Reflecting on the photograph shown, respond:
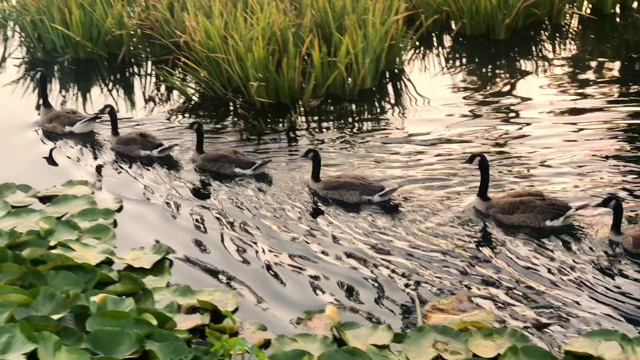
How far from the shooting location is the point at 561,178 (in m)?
9.32

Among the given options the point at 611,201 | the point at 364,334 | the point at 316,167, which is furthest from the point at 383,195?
the point at 364,334

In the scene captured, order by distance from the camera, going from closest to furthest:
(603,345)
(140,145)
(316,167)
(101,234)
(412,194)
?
(603,345) < (101,234) < (412,194) < (316,167) < (140,145)

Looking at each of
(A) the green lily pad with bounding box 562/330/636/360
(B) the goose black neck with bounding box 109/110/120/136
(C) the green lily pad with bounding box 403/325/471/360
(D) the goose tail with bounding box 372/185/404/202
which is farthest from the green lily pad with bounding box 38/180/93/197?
(A) the green lily pad with bounding box 562/330/636/360

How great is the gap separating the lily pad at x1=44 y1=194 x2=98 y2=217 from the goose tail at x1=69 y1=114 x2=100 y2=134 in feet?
10.2

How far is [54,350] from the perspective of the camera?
5.40 m

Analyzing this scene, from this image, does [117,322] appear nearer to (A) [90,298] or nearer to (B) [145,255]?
(A) [90,298]

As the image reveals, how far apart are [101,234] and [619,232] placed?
4.62 meters

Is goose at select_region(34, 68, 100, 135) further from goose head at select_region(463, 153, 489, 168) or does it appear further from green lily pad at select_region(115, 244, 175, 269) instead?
goose head at select_region(463, 153, 489, 168)

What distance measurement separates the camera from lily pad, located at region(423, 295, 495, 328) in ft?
20.9

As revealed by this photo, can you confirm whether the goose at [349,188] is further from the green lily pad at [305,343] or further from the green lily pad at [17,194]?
the green lily pad at [305,343]

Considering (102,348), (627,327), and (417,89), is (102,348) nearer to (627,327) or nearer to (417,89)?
(627,327)

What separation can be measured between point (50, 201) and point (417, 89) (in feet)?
19.2

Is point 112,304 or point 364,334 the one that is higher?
point 112,304

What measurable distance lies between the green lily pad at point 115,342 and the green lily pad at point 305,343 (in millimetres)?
901
